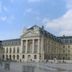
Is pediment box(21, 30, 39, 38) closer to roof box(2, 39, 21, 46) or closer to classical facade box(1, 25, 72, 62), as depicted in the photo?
classical facade box(1, 25, 72, 62)

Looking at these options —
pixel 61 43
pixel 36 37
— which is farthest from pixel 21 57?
pixel 61 43

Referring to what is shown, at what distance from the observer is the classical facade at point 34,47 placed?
396ft

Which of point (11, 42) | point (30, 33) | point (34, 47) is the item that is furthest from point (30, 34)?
point (11, 42)

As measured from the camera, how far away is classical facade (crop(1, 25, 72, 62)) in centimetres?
12058

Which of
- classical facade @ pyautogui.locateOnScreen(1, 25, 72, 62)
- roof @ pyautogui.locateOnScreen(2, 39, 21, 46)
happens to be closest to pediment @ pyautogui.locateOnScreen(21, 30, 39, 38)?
classical facade @ pyautogui.locateOnScreen(1, 25, 72, 62)

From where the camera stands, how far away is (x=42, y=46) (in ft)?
392

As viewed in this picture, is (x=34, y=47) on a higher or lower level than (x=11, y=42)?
lower

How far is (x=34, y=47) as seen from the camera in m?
122

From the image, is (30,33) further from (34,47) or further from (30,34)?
(34,47)

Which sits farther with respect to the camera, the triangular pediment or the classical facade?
the triangular pediment

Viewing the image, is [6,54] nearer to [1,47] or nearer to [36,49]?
[1,47]

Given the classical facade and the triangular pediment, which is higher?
the triangular pediment

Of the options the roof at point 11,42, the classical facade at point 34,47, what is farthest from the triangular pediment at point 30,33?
the roof at point 11,42

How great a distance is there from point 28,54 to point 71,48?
108 ft
